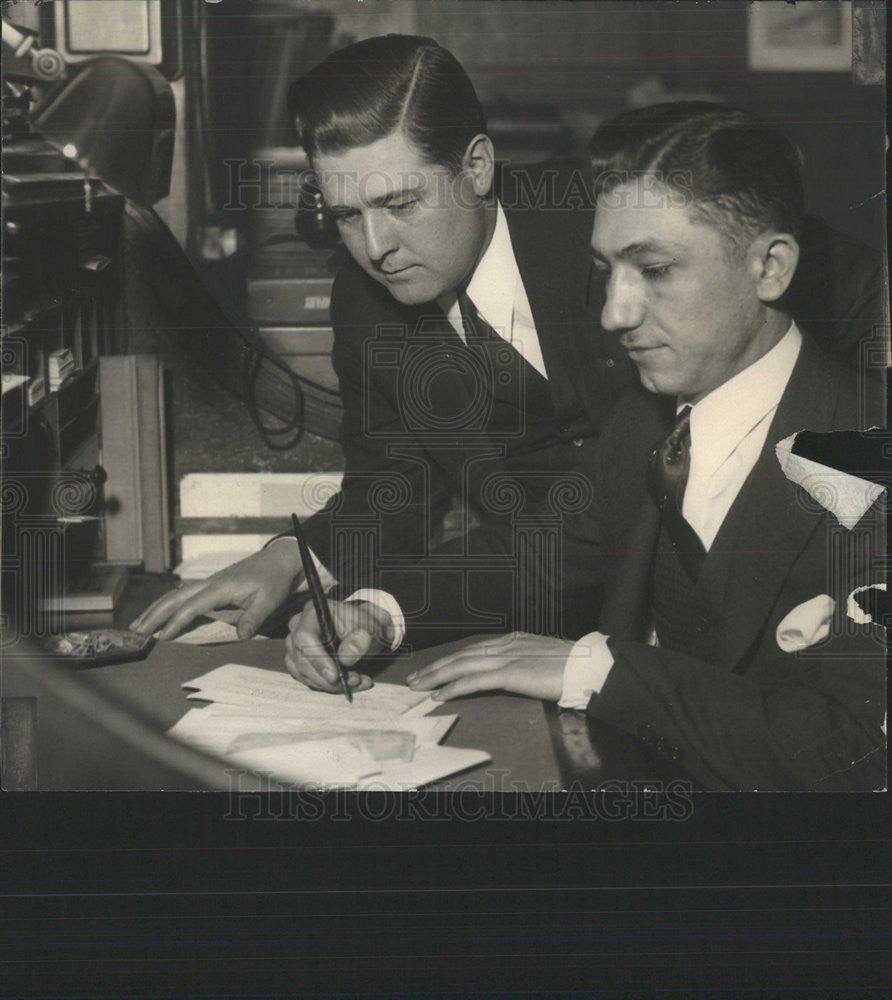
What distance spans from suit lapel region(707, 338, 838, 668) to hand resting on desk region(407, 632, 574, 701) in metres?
0.25

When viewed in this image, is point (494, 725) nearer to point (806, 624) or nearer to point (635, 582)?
point (635, 582)

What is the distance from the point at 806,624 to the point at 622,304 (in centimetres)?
55

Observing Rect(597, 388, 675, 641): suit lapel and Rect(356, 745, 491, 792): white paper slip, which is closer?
Rect(356, 745, 491, 792): white paper slip

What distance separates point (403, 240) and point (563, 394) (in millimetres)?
344

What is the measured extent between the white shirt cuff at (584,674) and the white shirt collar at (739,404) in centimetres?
33

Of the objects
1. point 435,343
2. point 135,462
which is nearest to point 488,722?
point 435,343

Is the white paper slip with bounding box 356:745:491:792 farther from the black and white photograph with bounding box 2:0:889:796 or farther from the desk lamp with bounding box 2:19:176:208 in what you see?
the desk lamp with bounding box 2:19:176:208

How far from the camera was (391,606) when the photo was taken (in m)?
1.98

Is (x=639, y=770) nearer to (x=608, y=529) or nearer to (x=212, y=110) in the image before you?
(x=608, y=529)

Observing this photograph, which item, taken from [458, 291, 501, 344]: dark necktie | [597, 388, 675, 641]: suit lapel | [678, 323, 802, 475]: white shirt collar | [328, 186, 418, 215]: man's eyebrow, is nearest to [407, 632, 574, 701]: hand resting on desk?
[597, 388, 675, 641]: suit lapel

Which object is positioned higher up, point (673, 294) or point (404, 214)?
point (404, 214)

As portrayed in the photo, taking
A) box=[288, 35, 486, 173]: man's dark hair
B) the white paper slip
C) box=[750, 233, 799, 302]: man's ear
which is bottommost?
the white paper slip

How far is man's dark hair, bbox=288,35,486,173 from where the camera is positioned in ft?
6.34

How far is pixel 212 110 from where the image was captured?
1985mm
